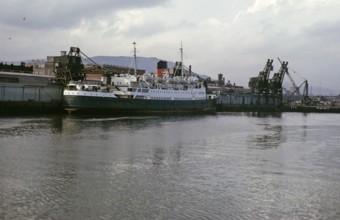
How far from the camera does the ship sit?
55281 millimetres

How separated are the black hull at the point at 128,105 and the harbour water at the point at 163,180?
27.3m

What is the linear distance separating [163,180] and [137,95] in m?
47.0

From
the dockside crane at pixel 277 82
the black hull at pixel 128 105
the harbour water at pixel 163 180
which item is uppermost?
the dockside crane at pixel 277 82

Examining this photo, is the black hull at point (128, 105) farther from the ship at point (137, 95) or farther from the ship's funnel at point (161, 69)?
the ship's funnel at point (161, 69)

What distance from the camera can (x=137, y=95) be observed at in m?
62.4

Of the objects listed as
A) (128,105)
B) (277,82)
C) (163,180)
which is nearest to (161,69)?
(128,105)

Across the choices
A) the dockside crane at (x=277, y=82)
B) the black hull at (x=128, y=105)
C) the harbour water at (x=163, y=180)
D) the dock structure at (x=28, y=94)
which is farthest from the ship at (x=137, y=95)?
the dockside crane at (x=277, y=82)

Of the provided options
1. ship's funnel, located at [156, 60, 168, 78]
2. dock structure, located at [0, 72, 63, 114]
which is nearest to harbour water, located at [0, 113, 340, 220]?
dock structure, located at [0, 72, 63, 114]

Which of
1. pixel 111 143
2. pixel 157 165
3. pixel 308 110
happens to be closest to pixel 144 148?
pixel 111 143

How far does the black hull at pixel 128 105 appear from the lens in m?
54.7

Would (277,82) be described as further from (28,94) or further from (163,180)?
(163,180)

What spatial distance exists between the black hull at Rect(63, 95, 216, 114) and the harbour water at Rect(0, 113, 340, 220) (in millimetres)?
27279

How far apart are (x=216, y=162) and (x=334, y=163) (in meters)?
6.32

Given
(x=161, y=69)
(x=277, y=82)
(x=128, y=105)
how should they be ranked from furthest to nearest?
(x=277, y=82) < (x=161, y=69) < (x=128, y=105)
